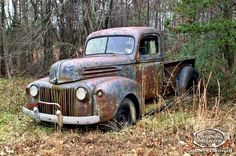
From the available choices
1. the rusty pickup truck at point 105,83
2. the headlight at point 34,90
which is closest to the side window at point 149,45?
the rusty pickup truck at point 105,83

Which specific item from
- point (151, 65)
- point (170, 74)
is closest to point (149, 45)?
point (151, 65)

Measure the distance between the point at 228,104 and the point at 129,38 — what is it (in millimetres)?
2655

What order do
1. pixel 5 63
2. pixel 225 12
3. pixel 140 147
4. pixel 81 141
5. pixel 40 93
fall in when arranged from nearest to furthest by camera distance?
pixel 140 147
pixel 81 141
pixel 40 93
pixel 225 12
pixel 5 63

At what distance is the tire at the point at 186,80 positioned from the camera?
884cm

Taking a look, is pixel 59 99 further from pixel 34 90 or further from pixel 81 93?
pixel 34 90

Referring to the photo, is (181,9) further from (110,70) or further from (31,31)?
(31,31)

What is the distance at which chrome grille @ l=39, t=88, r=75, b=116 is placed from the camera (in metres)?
6.48

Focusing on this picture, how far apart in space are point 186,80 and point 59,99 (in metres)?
3.58

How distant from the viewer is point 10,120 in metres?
7.50

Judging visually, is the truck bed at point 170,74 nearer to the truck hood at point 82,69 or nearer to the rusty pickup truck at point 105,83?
the rusty pickup truck at point 105,83

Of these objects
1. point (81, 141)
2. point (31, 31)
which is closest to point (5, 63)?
point (31, 31)

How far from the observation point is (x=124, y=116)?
6887 millimetres

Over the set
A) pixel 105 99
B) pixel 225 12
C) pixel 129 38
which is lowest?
pixel 105 99

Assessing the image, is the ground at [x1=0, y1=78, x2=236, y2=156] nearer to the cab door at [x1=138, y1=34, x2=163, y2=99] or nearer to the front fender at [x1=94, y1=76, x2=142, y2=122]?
the front fender at [x1=94, y1=76, x2=142, y2=122]
